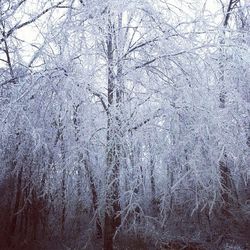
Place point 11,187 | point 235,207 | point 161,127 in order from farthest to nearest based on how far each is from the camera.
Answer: point 235,207, point 11,187, point 161,127

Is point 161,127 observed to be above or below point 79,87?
below

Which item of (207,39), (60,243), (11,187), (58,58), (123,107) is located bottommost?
(60,243)

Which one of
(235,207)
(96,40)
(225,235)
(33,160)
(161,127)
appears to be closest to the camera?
(96,40)

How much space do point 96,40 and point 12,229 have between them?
643cm

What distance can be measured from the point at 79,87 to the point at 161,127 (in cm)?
143

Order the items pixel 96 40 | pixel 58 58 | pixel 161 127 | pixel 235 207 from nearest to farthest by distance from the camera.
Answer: pixel 96 40, pixel 58 58, pixel 161 127, pixel 235 207

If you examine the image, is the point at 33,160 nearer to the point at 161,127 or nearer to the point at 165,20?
the point at 161,127

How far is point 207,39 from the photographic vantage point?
506 cm

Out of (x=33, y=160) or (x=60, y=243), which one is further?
(x=60, y=243)

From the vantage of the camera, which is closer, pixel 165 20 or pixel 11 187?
pixel 165 20

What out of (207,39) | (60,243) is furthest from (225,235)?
(207,39)

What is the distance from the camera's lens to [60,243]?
29.0ft

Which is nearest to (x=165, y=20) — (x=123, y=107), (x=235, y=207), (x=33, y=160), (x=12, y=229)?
(x=123, y=107)

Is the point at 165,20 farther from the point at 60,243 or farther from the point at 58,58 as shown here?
the point at 60,243
